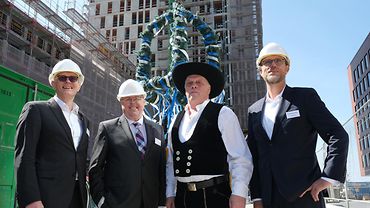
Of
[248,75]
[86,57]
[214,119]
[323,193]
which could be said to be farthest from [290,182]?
[248,75]

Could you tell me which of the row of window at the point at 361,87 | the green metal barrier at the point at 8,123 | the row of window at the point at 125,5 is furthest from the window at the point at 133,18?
the green metal barrier at the point at 8,123

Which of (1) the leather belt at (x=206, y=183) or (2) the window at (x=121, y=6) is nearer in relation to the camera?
(1) the leather belt at (x=206, y=183)

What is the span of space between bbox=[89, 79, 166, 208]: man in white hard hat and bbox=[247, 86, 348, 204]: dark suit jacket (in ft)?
2.98

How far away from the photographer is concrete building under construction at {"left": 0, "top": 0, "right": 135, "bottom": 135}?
1896 centimetres

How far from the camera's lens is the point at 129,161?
9.64ft

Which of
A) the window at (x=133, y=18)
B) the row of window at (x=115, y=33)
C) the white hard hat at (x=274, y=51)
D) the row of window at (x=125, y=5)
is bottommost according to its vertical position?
the white hard hat at (x=274, y=51)

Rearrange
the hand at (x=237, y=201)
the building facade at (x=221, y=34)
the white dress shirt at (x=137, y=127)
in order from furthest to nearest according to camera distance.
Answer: the building facade at (x=221, y=34)
the white dress shirt at (x=137, y=127)
the hand at (x=237, y=201)

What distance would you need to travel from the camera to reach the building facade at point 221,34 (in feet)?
104

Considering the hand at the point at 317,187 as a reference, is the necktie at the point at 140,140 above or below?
above

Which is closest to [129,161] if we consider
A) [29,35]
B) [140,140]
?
[140,140]

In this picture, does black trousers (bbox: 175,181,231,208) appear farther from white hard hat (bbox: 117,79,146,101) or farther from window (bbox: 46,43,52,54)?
window (bbox: 46,43,52,54)

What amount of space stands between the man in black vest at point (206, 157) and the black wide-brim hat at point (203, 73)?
12cm

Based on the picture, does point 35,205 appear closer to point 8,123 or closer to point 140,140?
point 140,140

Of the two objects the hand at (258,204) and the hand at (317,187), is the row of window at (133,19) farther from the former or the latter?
the hand at (317,187)
